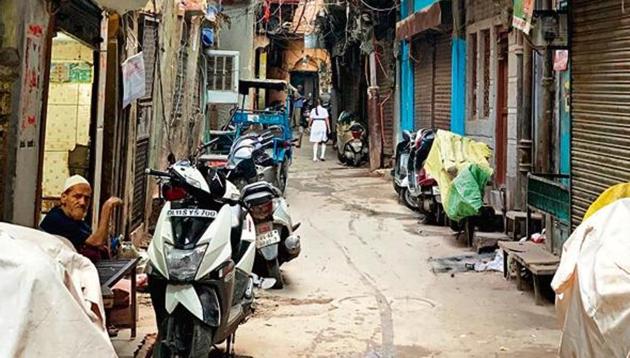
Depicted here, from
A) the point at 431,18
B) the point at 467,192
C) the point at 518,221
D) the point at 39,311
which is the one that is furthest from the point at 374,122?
the point at 39,311

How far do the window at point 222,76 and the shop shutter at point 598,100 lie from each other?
11.2 m

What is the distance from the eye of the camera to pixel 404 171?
13039 mm

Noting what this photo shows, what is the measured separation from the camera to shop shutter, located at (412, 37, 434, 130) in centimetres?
1517

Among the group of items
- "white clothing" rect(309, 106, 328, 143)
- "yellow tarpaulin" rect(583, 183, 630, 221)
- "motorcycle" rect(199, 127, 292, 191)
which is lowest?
"yellow tarpaulin" rect(583, 183, 630, 221)

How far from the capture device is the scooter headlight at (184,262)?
179 inches

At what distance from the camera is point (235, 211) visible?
5.45 metres

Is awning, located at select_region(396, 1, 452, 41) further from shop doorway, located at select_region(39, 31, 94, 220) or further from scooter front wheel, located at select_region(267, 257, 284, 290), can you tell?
shop doorway, located at select_region(39, 31, 94, 220)

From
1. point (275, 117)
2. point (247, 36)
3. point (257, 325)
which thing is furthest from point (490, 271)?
point (247, 36)

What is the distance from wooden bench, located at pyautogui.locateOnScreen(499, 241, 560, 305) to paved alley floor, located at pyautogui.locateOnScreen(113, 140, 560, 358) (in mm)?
148

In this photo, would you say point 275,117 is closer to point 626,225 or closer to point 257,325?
point 257,325

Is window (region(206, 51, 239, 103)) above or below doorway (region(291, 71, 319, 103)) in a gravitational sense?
below

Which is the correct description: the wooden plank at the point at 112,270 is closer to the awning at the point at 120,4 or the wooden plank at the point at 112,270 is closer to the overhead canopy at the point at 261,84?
the awning at the point at 120,4

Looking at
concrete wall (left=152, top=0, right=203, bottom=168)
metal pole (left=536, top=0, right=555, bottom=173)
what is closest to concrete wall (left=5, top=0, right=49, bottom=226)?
concrete wall (left=152, top=0, right=203, bottom=168)

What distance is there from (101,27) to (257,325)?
113 inches
